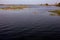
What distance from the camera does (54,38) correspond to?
7.36m

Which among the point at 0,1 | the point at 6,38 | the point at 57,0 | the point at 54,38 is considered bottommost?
the point at 54,38

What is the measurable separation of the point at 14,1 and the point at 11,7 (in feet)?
18.6

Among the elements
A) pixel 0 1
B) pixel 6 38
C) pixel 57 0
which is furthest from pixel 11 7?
pixel 6 38

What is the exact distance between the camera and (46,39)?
7215 mm

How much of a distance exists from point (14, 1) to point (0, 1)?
3511 millimetres

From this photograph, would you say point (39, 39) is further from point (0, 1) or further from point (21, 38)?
point (0, 1)

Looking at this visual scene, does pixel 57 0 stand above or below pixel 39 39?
above

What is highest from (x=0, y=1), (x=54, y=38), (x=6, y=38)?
(x=0, y=1)

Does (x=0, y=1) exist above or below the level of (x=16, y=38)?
above

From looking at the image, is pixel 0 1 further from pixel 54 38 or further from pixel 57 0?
pixel 54 38

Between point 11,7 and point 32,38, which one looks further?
point 11,7

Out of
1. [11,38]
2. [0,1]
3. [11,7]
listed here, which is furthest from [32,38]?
[11,7]

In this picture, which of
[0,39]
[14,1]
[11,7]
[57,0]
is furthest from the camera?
[11,7]

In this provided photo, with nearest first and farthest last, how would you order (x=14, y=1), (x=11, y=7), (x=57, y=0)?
(x=57, y=0) → (x=14, y=1) → (x=11, y=7)
